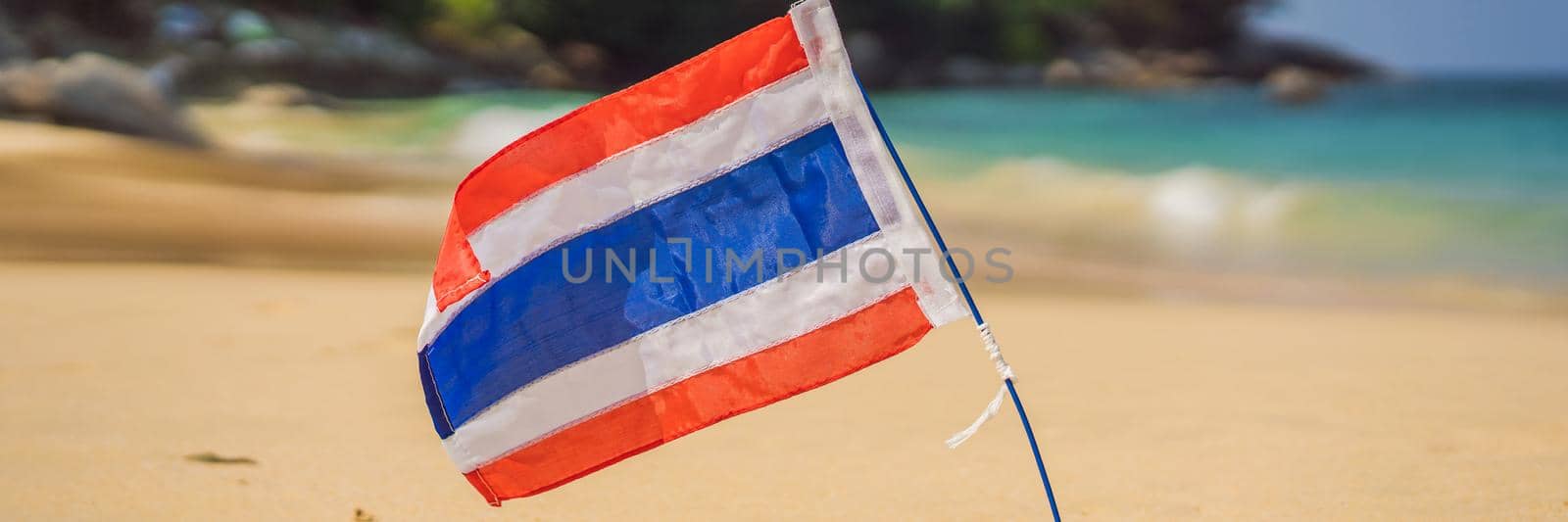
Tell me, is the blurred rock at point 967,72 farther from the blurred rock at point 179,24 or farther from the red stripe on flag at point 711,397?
the red stripe on flag at point 711,397

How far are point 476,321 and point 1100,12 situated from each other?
51.8 m

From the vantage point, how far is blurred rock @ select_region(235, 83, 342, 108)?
21.8m

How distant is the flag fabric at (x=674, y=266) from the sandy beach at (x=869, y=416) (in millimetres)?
781

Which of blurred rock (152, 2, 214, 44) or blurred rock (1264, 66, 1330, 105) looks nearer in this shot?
blurred rock (152, 2, 214, 44)

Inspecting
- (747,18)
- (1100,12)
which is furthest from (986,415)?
(1100,12)

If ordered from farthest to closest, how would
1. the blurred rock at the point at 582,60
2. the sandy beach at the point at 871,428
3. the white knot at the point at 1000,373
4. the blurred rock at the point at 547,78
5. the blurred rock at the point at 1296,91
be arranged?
1. the blurred rock at the point at 582,60
2. the blurred rock at the point at 547,78
3. the blurred rock at the point at 1296,91
4. the sandy beach at the point at 871,428
5. the white knot at the point at 1000,373

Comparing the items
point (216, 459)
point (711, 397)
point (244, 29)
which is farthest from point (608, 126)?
point (244, 29)

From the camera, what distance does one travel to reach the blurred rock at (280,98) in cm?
2175

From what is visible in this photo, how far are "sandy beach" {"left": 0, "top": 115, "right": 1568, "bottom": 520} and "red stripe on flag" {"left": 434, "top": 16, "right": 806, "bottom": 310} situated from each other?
97 centimetres

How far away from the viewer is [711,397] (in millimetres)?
2592

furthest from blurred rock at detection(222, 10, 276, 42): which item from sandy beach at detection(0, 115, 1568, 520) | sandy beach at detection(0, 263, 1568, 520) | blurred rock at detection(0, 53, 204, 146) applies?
sandy beach at detection(0, 263, 1568, 520)

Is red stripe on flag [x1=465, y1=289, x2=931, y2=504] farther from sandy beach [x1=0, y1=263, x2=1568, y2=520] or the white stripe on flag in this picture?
sandy beach [x1=0, y1=263, x2=1568, y2=520]

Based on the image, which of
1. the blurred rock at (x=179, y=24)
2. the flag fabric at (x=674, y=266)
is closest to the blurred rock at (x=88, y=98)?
the flag fabric at (x=674, y=266)

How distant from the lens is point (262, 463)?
369cm
